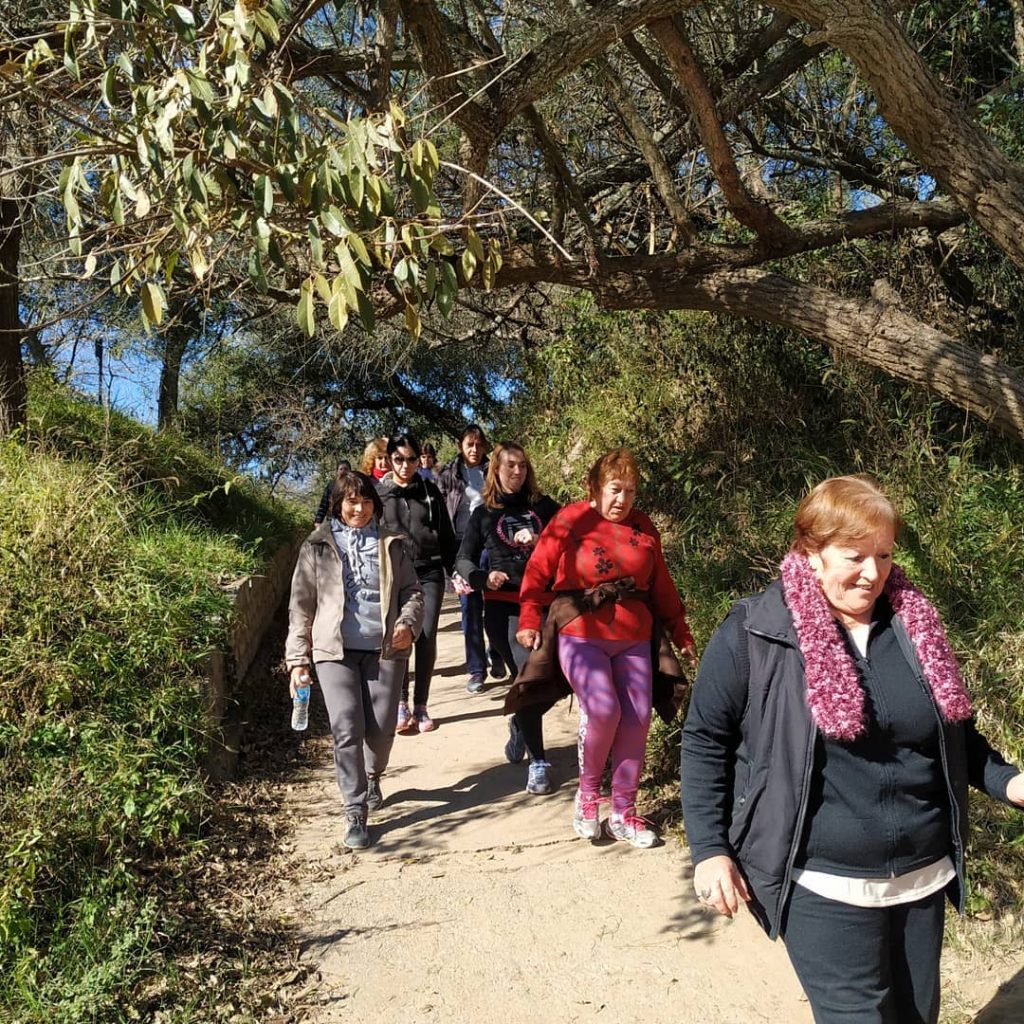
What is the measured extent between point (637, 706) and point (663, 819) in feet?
2.60

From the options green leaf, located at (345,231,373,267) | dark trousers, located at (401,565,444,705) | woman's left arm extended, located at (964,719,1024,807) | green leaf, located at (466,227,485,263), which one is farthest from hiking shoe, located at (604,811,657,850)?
green leaf, located at (345,231,373,267)

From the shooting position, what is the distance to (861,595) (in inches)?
92.3

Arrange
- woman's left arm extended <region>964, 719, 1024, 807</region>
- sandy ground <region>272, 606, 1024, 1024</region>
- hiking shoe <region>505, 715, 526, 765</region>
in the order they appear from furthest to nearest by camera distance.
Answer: hiking shoe <region>505, 715, 526, 765</region> → sandy ground <region>272, 606, 1024, 1024</region> → woman's left arm extended <region>964, 719, 1024, 807</region>

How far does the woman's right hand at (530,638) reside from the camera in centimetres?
480

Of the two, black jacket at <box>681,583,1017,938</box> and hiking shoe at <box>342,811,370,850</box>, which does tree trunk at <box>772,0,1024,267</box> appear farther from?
hiking shoe at <box>342,811,370,850</box>

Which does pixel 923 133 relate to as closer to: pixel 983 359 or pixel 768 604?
pixel 983 359

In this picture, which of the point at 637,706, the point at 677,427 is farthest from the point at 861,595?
the point at 677,427

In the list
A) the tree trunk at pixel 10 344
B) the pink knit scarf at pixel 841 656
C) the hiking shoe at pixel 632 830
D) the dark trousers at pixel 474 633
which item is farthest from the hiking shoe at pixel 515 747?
the tree trunk at pixel 10 344

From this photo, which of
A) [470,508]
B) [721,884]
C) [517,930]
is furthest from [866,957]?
[470,508]

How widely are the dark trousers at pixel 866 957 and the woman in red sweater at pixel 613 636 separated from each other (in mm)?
2252

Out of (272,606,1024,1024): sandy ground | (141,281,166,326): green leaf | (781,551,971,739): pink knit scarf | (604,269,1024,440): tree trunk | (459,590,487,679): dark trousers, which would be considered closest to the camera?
(781,551,971,739): pink knit scarf

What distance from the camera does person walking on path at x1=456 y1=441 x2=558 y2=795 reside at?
6012 mm

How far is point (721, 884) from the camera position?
2301mm

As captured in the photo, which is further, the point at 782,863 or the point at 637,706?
the point at 637,706
